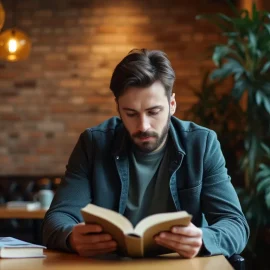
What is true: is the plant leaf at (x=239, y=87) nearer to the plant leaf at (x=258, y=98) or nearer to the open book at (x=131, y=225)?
the plant leaf at (x=258, y=98)

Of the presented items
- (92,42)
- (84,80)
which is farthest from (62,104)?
(92,42)

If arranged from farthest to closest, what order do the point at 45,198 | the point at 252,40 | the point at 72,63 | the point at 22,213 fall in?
the point at 72,63 < the point at 45,198 < the point at 22,213 < the point at 252,40

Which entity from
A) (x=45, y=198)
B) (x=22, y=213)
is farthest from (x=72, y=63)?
(x=22, y=213)

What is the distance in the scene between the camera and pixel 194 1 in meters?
5.68

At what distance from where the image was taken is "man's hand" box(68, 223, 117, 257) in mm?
1689

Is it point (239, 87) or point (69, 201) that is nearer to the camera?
point (69, 201)

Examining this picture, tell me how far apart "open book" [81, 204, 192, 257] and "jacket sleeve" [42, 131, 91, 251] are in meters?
0.25

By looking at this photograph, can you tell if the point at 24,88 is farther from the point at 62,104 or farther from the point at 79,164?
the point at 79,164

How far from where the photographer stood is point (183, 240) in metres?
1.67

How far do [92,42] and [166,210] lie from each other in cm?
380

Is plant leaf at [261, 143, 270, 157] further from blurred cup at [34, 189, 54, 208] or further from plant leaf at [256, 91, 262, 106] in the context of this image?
blurred cup at [34, 189, 54, 208]

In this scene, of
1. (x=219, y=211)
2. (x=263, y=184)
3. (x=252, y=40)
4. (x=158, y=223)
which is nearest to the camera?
(x=158, y=223)

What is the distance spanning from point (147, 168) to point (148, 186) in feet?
0.22

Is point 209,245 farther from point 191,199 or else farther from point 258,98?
point 258,98
